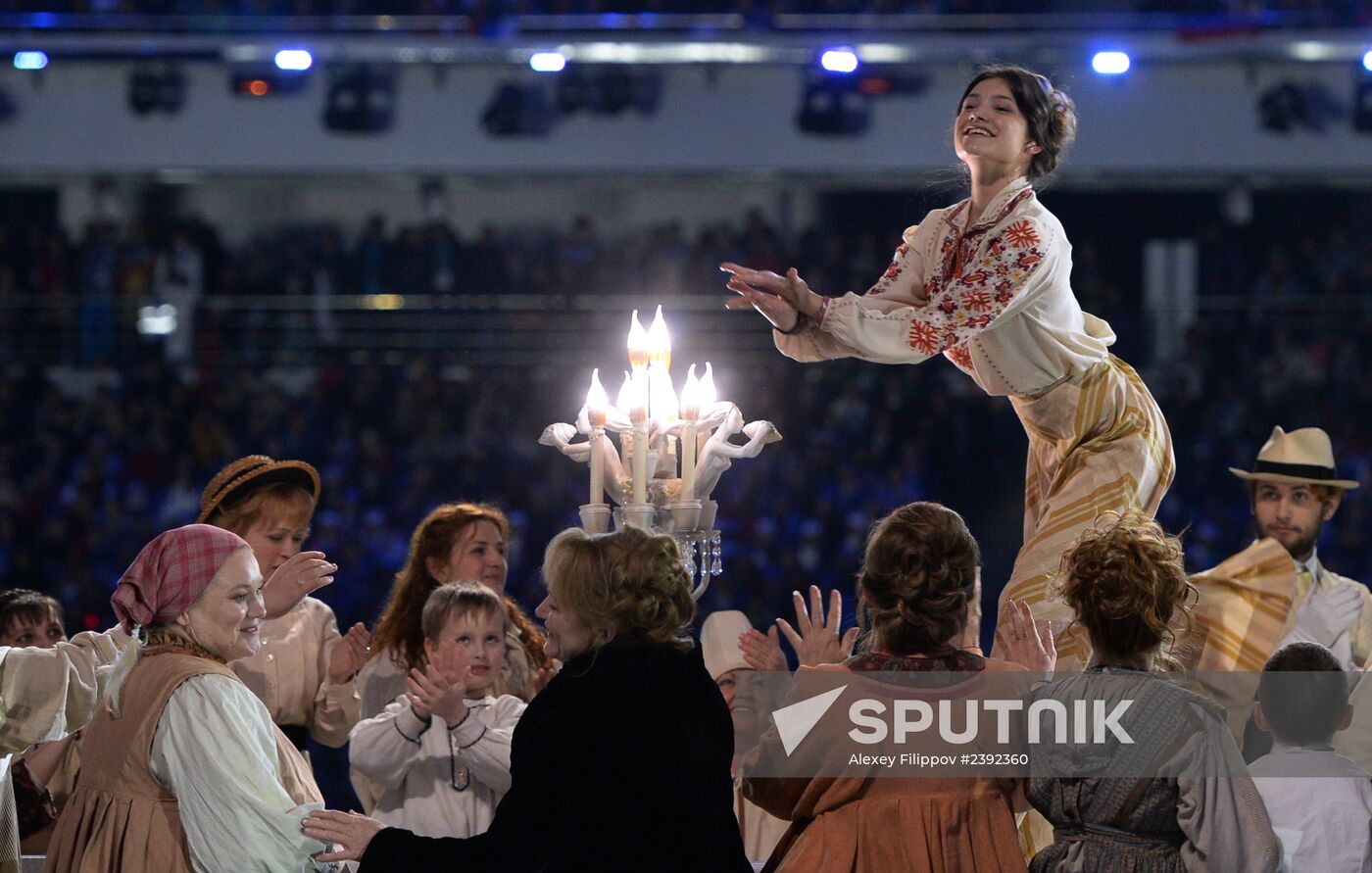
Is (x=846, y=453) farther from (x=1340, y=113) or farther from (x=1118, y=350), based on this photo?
(x=1340, y=113)

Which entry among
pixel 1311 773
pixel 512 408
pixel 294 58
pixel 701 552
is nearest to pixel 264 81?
pixel 294 58

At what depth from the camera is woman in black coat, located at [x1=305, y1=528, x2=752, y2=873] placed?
2.73 meters

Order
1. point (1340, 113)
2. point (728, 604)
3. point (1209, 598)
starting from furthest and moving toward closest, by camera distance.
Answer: point (1340, 113), point (728, 604), point (1209, 598)

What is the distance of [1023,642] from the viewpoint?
3.09 metres

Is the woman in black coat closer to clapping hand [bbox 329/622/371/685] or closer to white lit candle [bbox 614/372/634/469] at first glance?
white lit candle [bbox 614/372/634/469]

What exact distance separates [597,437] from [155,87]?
13.3 metres

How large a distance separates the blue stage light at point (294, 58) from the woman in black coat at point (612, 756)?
1309 centimetres

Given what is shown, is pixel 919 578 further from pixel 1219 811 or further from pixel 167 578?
pixel 167 578

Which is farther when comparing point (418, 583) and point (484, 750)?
point (418, 583)

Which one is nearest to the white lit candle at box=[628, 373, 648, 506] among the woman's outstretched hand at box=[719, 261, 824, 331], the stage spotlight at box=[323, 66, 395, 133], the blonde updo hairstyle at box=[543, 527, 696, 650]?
the woman's outstretched hand at box=[719, 261, 824, 331]

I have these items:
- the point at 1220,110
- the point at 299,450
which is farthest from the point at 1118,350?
the point at 299,450

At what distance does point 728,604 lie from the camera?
11.2 m

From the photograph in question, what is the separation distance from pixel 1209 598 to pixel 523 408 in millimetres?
9932

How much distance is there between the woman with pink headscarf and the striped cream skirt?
1.46 metres
